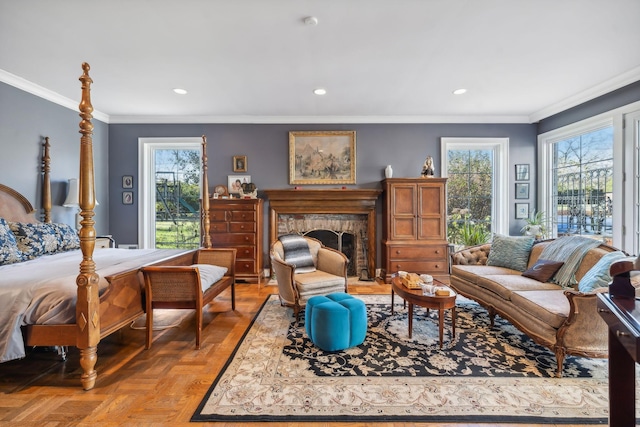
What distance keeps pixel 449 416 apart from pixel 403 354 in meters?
0.69

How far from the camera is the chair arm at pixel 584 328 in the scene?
203cm

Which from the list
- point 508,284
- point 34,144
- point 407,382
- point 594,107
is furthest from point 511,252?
point 34,144

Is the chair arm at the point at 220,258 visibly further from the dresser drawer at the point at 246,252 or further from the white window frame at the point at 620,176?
the white window frame at the point at 620,176

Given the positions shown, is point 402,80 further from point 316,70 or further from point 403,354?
point 403,354

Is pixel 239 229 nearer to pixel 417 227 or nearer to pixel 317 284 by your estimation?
pixel 317 284

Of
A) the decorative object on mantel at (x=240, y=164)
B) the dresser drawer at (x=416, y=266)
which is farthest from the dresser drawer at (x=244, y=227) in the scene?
the dresser drawer at (x=416, y=266)

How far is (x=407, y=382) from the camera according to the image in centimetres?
200

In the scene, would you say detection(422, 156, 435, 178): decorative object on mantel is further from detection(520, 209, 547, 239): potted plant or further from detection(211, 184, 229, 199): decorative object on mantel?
detection(211, 184, 229, 199): decorative object on mantel

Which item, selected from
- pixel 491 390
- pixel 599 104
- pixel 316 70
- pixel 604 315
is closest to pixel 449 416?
pixel 491 390

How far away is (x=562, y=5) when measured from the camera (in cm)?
220

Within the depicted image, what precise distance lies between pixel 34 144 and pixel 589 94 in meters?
7.63

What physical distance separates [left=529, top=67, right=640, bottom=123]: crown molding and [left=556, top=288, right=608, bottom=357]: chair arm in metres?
3.08

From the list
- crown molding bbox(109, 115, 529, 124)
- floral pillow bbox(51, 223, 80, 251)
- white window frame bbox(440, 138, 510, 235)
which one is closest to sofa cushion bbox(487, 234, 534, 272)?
white window frame bbox(440, 138, 510, 235)

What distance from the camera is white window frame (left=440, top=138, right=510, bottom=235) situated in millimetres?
4996
